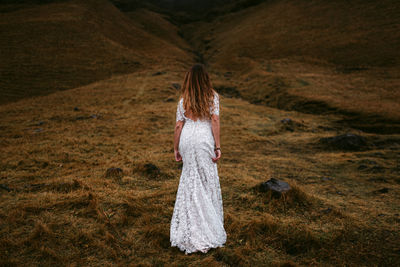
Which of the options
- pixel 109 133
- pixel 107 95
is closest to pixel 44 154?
pixel 109 133

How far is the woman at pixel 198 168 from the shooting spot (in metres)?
5.17

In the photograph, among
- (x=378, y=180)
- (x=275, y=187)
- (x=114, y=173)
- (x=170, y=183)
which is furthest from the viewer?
(x=378, y=180)

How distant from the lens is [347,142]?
14.8 metres

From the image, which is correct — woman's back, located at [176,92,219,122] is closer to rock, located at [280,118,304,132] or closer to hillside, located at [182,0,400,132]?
rock, located at [280,118,304,132]

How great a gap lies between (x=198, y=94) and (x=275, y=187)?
14.5 ft

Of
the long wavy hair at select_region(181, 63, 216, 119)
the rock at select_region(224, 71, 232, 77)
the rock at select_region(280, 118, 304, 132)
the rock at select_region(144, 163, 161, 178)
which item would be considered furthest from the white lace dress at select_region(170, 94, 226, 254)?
the rock at select_region(224, 71, 232, 77)

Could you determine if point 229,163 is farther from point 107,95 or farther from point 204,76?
point 107,95

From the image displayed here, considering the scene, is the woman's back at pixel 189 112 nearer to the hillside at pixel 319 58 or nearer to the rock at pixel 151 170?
the rock at pixel 151 170

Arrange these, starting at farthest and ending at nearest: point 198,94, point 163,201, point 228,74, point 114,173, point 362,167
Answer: point 228,74, point 362,167, point 114,173, point 163,201, point 198,94

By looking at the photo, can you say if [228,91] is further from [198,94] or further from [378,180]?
[198,94]

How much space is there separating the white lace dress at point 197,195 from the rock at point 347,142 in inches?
486

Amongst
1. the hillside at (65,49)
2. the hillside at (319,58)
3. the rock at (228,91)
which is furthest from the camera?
the rock at (228,91)

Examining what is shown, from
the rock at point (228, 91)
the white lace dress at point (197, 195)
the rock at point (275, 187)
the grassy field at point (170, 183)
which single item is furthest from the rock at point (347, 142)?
the rock at point (228, 91)

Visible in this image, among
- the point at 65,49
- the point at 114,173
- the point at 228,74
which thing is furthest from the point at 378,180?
the point at 65,49
